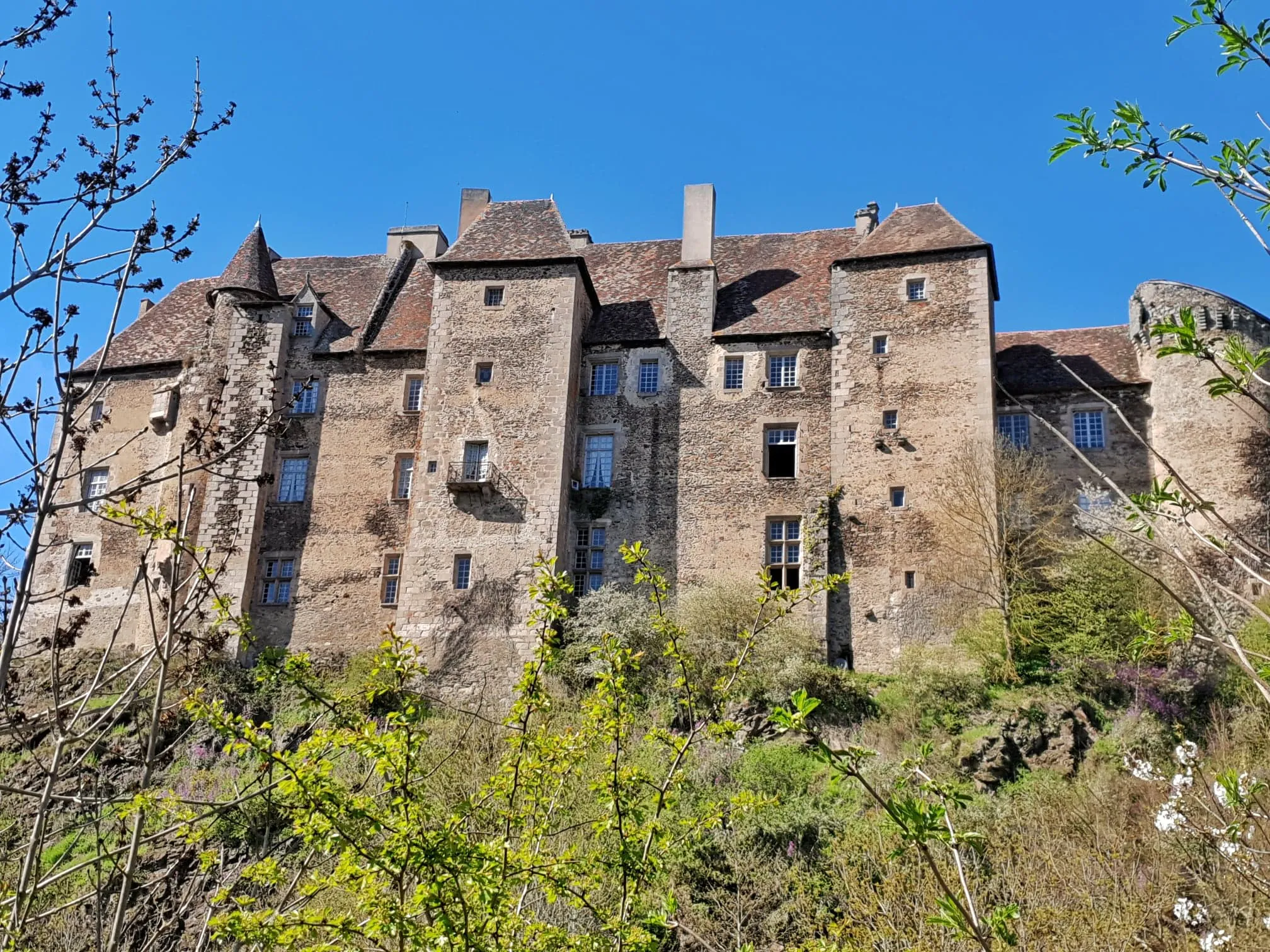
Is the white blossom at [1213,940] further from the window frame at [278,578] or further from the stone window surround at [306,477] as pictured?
the stone window surround at [306,477]

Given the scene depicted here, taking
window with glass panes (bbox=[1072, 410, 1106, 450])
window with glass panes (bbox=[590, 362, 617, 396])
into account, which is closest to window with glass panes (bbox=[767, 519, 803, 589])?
window with glass panes (bbox=[590, 362, 617, 396])

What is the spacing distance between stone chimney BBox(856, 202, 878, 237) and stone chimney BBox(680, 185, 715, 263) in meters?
3.90

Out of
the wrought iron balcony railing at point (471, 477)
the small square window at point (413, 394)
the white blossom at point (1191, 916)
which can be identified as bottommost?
the white blossom at point (1191, 916)

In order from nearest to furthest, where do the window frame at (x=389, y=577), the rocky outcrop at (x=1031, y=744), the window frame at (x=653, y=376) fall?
the rocky outcrop at (x=1031, y=744), the window frame at (x=389, y=577), the window frame at (x=653, y=376)

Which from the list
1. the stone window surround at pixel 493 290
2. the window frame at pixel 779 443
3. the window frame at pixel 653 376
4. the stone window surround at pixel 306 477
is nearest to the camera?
the window frame at pixel 779 443

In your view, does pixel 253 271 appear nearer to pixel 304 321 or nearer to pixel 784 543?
pixel 304 321

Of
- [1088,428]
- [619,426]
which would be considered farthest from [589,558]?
[1088,428]

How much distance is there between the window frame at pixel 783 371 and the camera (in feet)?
98.7

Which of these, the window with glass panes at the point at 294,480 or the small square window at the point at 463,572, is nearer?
the small square window at the point at 463,572

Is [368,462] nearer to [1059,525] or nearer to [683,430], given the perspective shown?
[683,430]

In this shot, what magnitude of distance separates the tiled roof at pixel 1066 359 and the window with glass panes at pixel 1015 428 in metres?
0.60

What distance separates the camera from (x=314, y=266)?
120 feet

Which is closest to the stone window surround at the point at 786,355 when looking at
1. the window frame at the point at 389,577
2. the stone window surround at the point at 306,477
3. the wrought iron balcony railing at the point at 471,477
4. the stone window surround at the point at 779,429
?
the stone window surround at the point at 779,429

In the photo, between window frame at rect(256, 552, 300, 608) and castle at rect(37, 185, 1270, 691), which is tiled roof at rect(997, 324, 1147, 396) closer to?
castle at rect(37, 185, 1270, 691)
